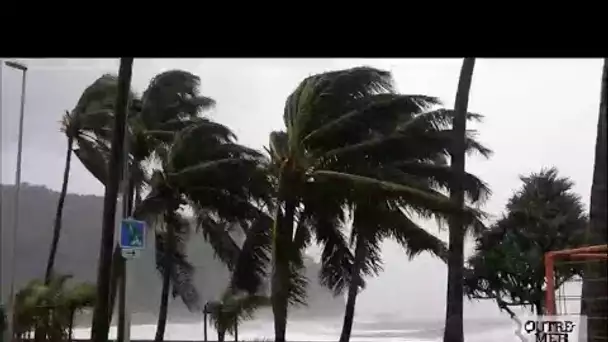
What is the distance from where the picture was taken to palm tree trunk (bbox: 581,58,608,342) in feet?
19.8

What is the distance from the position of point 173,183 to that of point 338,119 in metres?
2.09

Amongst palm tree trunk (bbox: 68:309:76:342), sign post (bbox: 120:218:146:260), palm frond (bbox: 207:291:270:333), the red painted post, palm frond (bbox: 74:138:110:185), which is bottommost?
palm tree trunk (bbox: 68:309:76:342)

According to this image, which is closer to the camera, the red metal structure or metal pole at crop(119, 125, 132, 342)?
the red metal structure

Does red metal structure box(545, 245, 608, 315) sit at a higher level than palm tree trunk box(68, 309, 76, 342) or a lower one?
higher

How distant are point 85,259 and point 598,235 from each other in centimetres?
540

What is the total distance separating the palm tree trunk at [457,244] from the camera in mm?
8508

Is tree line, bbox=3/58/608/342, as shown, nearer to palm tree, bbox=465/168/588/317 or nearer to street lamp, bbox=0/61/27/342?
palm tree, bbox=465/168/588/317

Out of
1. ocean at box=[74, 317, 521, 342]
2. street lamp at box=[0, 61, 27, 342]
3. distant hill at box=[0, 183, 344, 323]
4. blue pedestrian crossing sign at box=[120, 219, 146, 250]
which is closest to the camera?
blue pedestrian crossing sign at box=[120, 219, 146, 250]

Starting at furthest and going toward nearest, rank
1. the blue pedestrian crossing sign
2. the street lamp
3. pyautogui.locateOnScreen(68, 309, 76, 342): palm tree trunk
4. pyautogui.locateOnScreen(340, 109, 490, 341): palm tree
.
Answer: pyautogui.locateOnScreen(68, 309, 76, 342): palm tree trunk → pyautogui.locateOnScreen(340, 109, 490, 341): palm tree → the street lamp → the blue pedestrian crossing sign

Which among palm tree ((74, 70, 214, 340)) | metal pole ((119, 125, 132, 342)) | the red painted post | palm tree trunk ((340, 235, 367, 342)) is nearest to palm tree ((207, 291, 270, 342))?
palm tree trunk ((340, 235, 367, 342))

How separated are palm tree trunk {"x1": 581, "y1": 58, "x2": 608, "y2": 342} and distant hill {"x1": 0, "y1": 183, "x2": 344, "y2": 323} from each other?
299 centimetres

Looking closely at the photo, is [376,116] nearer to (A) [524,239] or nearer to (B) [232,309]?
(A) [524,239]
